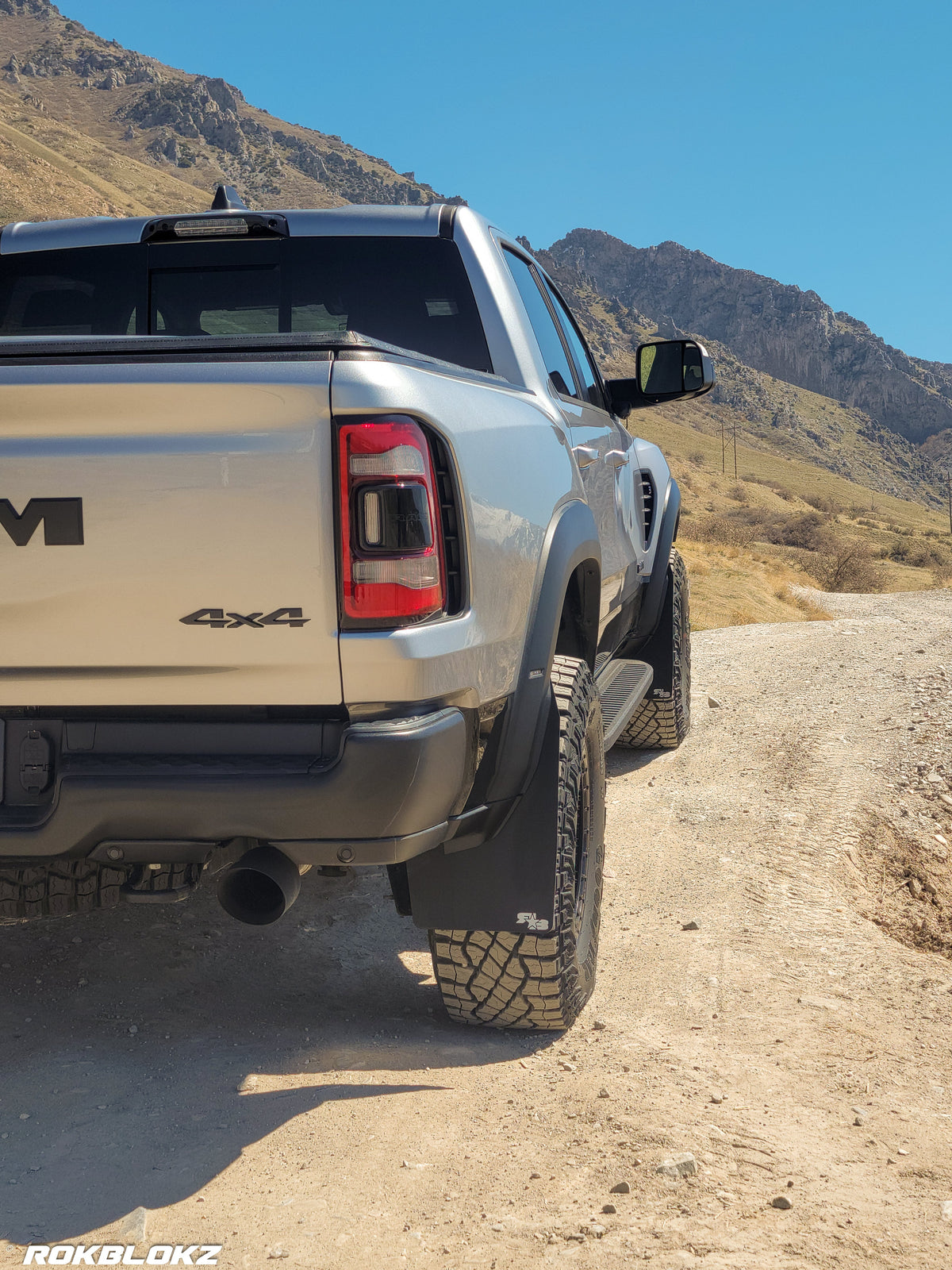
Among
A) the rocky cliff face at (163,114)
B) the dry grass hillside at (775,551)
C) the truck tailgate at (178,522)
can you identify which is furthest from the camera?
the rocky cliff face at (163,114)

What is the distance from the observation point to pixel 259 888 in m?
2.30

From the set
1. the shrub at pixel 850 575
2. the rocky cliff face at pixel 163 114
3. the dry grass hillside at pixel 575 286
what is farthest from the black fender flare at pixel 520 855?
the rocky cliff face at pixel 163 114

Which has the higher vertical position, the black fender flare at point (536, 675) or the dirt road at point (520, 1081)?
the black fender flare at point (536, 675)

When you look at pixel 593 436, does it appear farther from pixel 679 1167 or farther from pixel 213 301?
pixel 679 1167

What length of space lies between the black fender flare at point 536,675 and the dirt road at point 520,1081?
30.1 inches

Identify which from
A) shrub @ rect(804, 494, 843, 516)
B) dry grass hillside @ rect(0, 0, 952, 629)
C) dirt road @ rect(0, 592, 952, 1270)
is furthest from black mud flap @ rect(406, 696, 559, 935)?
shrub @ rect(804, 494, 843, 516)

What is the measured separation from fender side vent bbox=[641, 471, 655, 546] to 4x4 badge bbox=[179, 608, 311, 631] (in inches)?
134

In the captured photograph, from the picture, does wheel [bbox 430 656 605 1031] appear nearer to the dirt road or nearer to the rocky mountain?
the dirt road

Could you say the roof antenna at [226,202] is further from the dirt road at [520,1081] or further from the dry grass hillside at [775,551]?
the dry grass hillside at [775,551]

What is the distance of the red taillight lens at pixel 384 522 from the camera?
2.06m

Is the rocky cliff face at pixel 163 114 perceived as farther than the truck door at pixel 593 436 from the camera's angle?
Yes

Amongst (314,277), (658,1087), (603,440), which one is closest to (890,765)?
(603,440)

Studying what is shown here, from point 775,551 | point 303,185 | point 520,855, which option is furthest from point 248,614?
point 303,185

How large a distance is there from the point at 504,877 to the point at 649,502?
10.00ft
